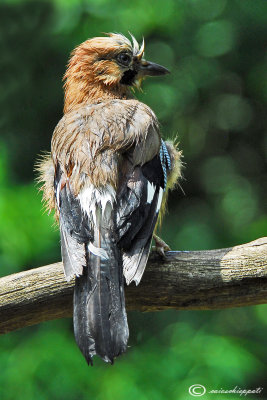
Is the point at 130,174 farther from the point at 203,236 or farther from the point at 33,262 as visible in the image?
the point at 203,236

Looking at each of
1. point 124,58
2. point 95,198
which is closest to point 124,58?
point 124,58

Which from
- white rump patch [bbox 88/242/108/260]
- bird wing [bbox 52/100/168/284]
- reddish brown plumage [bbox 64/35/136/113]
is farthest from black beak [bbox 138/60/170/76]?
white rump patch [bbox 88/242/108/260]

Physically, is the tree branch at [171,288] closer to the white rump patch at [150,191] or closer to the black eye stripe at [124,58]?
the white rump patch at [150,191]

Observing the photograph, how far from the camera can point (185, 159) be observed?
25.6 feet

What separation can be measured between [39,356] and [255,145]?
3.44 meters

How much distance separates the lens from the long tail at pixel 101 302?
3.79 meters

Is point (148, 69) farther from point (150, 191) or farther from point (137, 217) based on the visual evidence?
point (137, 217)

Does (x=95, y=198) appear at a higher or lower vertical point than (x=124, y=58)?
lower

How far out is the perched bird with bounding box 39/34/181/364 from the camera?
12.7 feet

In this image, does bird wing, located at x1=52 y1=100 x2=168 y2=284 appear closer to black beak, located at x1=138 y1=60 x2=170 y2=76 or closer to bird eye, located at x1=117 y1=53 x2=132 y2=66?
bird eye, located at x1=117 y1=53 x2=132 y2=66

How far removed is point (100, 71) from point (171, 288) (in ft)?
6.40

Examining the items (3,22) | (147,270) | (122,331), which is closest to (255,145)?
(3,22)

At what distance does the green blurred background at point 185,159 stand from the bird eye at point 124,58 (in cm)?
119

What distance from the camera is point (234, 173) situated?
7906 millimetres
